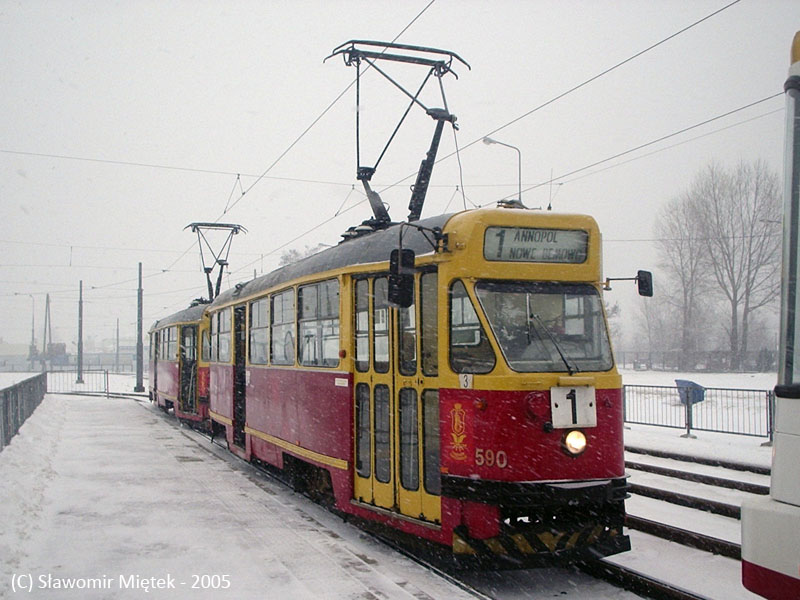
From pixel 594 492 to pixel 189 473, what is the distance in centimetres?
737

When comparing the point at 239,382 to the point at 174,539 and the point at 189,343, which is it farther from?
the point at 189,343

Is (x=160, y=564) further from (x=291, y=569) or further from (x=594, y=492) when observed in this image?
(x=594, y=492)

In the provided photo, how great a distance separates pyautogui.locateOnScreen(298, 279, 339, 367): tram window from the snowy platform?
182 centimetres

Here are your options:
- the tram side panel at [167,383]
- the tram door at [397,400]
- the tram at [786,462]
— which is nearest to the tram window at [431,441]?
the tram door at [397,400]

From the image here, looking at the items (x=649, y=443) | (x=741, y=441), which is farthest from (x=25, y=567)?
(x=741, y=441)

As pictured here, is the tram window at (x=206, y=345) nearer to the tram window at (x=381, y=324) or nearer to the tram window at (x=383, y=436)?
the tram window at (x=381, y=324)

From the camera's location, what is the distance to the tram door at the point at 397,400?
6664 mm

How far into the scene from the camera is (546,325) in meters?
6.44

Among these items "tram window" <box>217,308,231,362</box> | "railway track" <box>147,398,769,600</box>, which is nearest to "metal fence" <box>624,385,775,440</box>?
"railway track" <box>147,398,769,600</box>

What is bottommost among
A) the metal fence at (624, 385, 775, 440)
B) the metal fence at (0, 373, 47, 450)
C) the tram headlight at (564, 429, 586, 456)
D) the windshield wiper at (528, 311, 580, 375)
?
the metal fence at (624, 385, 775, 440)

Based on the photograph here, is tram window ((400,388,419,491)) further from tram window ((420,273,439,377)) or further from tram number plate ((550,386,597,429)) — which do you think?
tram number plate ((550,386,597,429))

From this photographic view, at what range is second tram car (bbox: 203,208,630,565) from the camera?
6.01 m

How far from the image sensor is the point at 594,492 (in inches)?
239

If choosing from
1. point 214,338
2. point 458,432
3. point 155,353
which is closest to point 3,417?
point 214,338
